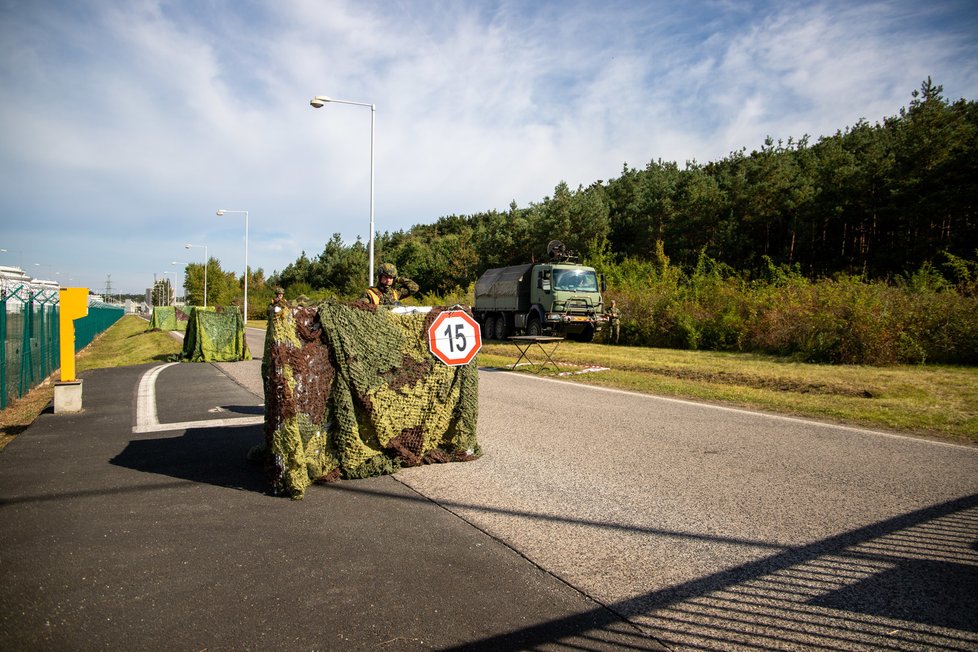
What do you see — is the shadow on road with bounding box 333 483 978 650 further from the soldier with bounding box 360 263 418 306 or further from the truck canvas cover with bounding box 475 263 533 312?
the truck canvas cover with bounding box 475 263 533 312

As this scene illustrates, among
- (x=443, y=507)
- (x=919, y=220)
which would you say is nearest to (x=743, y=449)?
(x=443, y=507)

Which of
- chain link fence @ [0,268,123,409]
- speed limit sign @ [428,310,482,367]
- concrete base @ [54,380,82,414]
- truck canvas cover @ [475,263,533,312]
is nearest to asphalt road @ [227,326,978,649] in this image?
speed limit sign @ [428,310,482,367]

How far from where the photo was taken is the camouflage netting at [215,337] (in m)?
16.9

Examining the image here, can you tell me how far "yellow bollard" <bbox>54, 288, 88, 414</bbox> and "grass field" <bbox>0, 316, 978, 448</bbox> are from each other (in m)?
0.50

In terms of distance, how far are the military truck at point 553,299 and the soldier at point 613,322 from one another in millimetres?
345

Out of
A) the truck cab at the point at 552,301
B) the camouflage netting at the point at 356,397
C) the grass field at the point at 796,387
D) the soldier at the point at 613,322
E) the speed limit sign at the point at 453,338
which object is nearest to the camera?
the camouflage netting at the point at 356,397

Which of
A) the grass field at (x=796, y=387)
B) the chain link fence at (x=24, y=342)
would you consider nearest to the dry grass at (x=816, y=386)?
the grass field at (x=796, y=387)

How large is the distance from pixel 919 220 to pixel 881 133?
503 inches

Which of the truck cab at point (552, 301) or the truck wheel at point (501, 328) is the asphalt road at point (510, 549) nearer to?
the truck cab at point (552, 301)

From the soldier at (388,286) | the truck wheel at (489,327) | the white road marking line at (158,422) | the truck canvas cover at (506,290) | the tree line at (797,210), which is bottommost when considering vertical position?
the white road marking line at (158,422)

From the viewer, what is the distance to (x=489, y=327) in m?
26.0

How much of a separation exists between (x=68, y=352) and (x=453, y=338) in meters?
6.44

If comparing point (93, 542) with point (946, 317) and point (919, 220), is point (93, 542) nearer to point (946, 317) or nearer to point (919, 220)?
point (946, 317)

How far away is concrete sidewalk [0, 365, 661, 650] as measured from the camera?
8.95 ft
